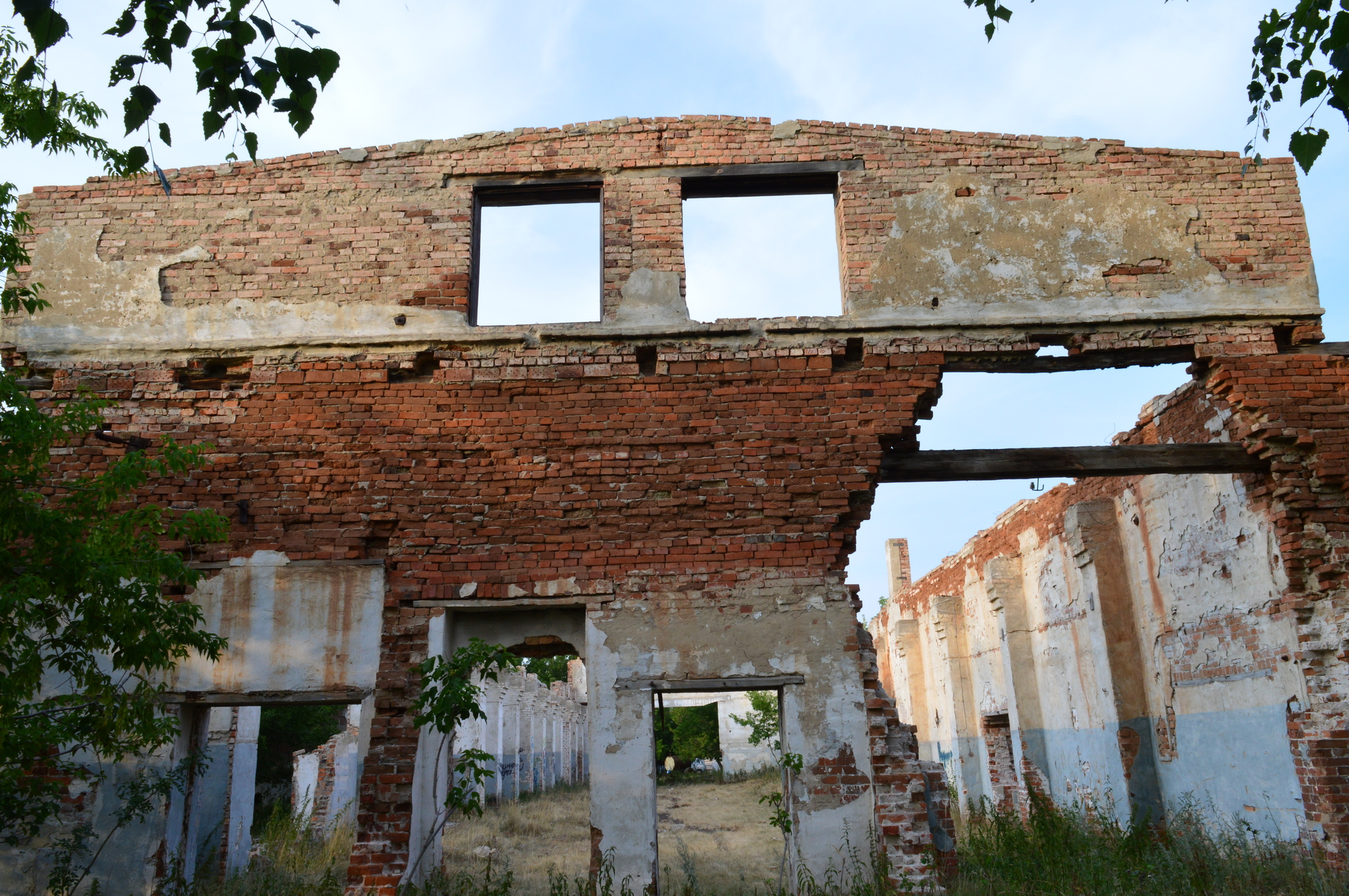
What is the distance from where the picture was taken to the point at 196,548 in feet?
24.2

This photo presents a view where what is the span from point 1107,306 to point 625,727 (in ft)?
17.3

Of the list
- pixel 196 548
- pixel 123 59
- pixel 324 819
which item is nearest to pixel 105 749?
pixel 196 548

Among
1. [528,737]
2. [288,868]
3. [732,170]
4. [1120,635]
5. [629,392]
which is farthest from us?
[528,737]

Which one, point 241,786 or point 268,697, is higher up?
point 268,697

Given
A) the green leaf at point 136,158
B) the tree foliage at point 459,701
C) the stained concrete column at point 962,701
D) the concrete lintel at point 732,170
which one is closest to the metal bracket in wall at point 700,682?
the tree foliage at point 459,701

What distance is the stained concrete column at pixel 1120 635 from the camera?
403 inches

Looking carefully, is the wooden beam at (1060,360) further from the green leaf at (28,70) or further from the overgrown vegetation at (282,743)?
the overgrown vegetation at (282,743)

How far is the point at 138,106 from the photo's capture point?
149 inches

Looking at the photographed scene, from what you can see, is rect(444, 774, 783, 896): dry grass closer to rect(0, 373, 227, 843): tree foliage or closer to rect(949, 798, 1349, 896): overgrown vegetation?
rect(949, 798, 1349, 896): overgrown vegetation

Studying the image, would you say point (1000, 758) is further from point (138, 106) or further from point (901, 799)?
point (138, 106)

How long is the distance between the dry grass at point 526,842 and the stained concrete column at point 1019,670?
615 centimetres

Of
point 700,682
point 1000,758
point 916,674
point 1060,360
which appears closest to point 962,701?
point 1000,758

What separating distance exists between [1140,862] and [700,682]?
441 centimetres

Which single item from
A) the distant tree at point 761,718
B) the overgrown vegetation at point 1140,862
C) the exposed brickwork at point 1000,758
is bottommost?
the overgrown vegetation at point 1140,862
